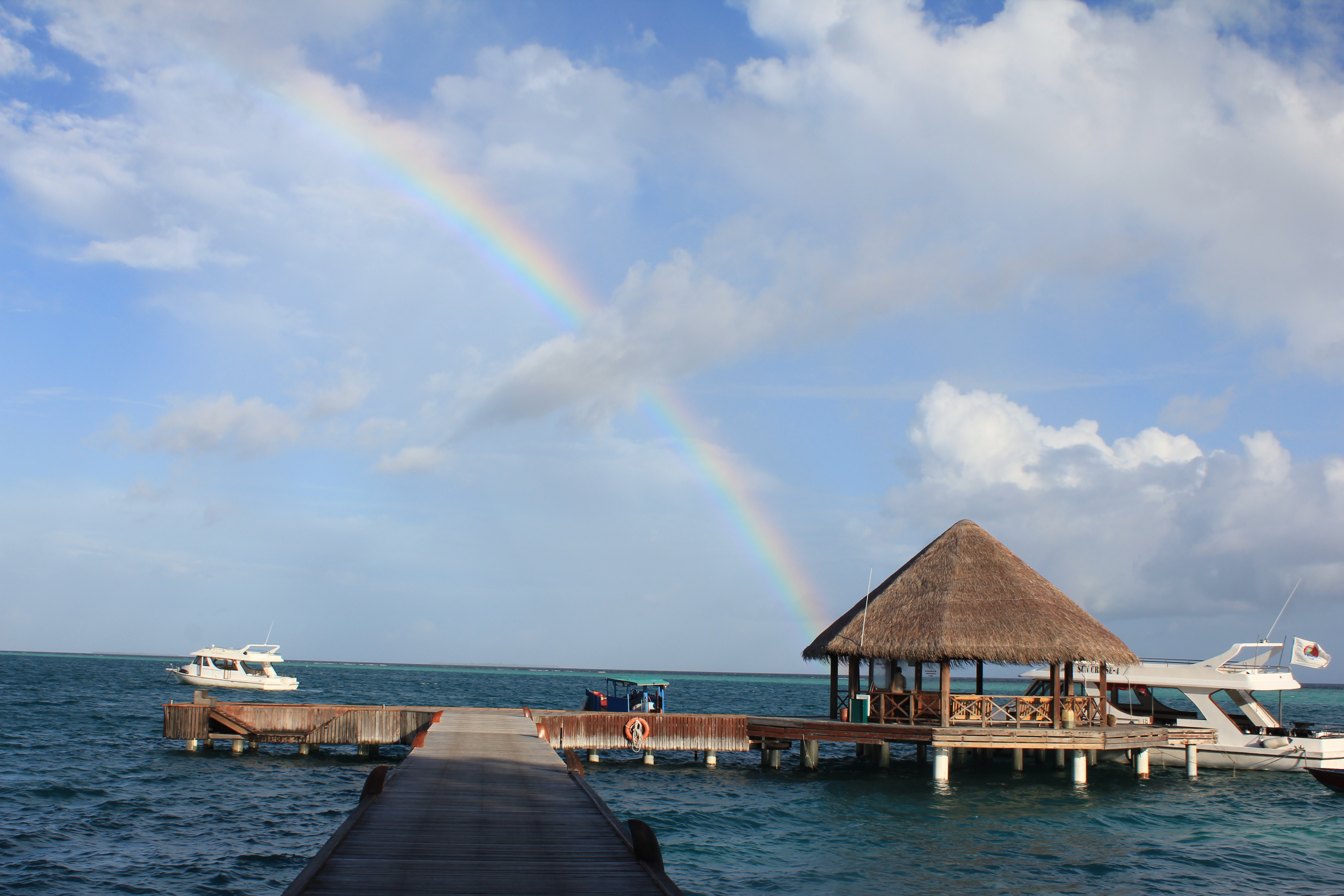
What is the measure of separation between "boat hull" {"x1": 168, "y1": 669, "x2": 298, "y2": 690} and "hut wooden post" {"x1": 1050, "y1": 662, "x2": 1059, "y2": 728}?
69029mm

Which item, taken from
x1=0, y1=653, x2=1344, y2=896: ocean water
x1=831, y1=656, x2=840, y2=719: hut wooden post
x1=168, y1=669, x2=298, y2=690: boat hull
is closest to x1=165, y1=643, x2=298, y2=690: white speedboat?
x1=168, y1=669, x2=298, y2=690: boat hull

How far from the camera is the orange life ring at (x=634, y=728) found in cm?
3067

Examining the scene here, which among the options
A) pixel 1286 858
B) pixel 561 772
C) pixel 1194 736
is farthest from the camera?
pixel 1194 736

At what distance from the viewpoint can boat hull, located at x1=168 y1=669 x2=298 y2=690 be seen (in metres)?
82.2

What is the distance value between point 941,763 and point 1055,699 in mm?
3808

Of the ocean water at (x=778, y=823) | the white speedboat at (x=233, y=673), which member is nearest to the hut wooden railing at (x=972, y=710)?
the ocean water at (x=778, y=823)

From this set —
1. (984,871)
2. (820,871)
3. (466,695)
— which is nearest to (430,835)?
(820,871)

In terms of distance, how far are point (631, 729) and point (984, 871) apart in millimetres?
14180

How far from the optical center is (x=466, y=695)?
3570 inches

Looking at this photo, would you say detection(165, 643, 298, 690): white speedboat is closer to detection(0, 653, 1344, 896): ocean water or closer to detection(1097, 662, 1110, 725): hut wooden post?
detection(0, 653, 1344, 896): ocean water

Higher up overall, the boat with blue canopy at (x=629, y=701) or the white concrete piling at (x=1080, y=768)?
the boat with blue canopy at (x=629, y=701)

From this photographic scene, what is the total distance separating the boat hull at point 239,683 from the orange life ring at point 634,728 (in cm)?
6076

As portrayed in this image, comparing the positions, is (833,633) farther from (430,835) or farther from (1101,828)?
(430,835)

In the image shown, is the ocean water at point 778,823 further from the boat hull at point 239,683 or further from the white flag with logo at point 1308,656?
the boat hull at point 239,683
